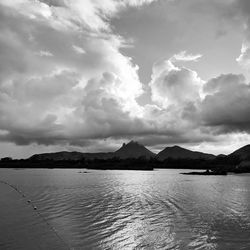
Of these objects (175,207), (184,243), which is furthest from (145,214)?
(184,243)

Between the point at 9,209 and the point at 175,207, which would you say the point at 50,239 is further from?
the point at 175,207

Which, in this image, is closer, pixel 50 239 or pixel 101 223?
pixel 50 239

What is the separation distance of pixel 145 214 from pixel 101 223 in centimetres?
789

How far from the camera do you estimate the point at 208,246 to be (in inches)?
917

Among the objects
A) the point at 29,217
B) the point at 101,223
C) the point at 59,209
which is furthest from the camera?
the point at 59,209

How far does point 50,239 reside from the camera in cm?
2497

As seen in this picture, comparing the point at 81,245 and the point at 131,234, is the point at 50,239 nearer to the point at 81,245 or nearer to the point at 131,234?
the point at 81,245

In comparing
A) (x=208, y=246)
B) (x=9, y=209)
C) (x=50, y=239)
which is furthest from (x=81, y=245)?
(x=9, y=209)

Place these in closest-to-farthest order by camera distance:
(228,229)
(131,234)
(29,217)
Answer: (131,234) → (228,229) → (29,217)

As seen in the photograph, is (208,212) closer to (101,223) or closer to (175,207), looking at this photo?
(175,207)

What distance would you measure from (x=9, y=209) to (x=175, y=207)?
23.6 m

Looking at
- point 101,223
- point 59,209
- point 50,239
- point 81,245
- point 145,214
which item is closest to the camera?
point 81,245

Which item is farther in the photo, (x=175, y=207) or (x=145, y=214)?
(x=175, y=207)

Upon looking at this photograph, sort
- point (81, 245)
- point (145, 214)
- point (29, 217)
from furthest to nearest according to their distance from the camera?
1. point (145, 214)
2. point (29, 217)
3. point (81, 245)
